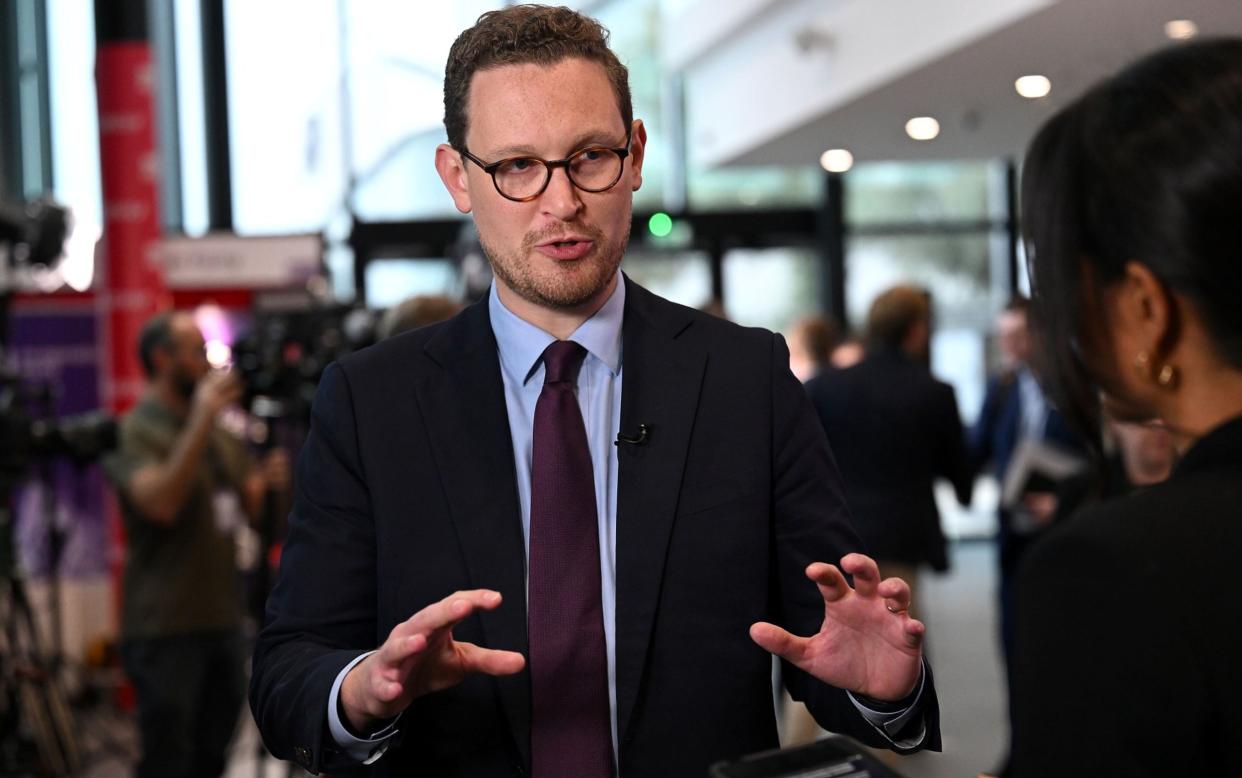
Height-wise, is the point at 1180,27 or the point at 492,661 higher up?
the point at 1180,27

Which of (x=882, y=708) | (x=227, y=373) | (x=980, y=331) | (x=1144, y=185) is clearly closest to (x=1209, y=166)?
(x=1144, y=185)

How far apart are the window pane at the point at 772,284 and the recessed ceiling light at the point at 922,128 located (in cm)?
295

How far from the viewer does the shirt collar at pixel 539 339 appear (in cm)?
168

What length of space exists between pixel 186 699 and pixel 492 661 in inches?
120

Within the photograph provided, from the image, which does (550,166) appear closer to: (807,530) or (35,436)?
(807,530)

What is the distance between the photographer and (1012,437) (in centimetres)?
527

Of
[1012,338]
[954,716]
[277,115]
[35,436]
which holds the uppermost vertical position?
[277,115]

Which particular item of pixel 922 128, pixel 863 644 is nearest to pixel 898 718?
pixel 863 644

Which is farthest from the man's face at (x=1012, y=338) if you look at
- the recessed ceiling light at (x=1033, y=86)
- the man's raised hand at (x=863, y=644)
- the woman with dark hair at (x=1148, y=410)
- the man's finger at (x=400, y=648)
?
the woman with dark hair at (x=1148, y=410)

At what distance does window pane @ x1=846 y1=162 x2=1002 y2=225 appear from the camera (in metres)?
11.9

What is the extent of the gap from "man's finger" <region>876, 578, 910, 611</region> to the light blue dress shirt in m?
0.33

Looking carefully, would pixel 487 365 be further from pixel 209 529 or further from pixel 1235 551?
pixel 209 529

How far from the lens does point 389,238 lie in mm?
11375

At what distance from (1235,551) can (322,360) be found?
4.05 m
